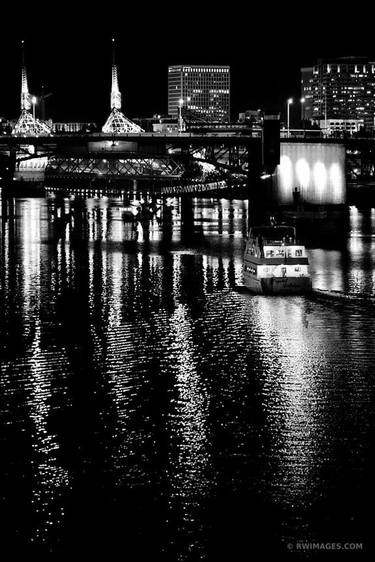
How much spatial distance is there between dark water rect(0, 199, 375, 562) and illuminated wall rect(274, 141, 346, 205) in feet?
102

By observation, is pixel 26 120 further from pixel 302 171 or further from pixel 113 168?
pixel 302 171

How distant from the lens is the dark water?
934 centimetres

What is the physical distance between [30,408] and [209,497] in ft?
11.1

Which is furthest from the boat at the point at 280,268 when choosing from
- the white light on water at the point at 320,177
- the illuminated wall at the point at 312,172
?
the white light on water at the point at 320,177

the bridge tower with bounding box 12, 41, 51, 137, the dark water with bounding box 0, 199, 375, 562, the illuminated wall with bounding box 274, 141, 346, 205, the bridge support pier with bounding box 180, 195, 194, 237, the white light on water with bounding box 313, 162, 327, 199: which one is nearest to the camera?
the dark water with bounding box 0, 199, 375, 562

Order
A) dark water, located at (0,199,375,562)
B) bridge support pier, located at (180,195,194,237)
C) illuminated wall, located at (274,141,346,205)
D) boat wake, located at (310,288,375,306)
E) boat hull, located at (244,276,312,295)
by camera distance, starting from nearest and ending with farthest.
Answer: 1. dark water, located at (0,199,375,562)
2. boat wake, located at (310,288,375,306)
3. boat hull, located at (244,276,312,295)
4. bridge support pier, located at (180,195,194,237)
5. illuminated wall, located at (274,141,346,205)

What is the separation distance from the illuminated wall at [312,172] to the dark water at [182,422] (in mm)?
31165

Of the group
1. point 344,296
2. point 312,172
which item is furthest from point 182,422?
point 312,172

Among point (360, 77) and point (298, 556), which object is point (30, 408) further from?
point (360, 77)

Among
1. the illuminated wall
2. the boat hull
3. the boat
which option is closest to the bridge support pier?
the illuminated wall

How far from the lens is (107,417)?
12367 mm

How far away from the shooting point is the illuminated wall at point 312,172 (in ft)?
178

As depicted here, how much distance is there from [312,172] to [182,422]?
143ft

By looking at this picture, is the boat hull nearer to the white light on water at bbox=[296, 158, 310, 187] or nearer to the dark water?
the dark water
